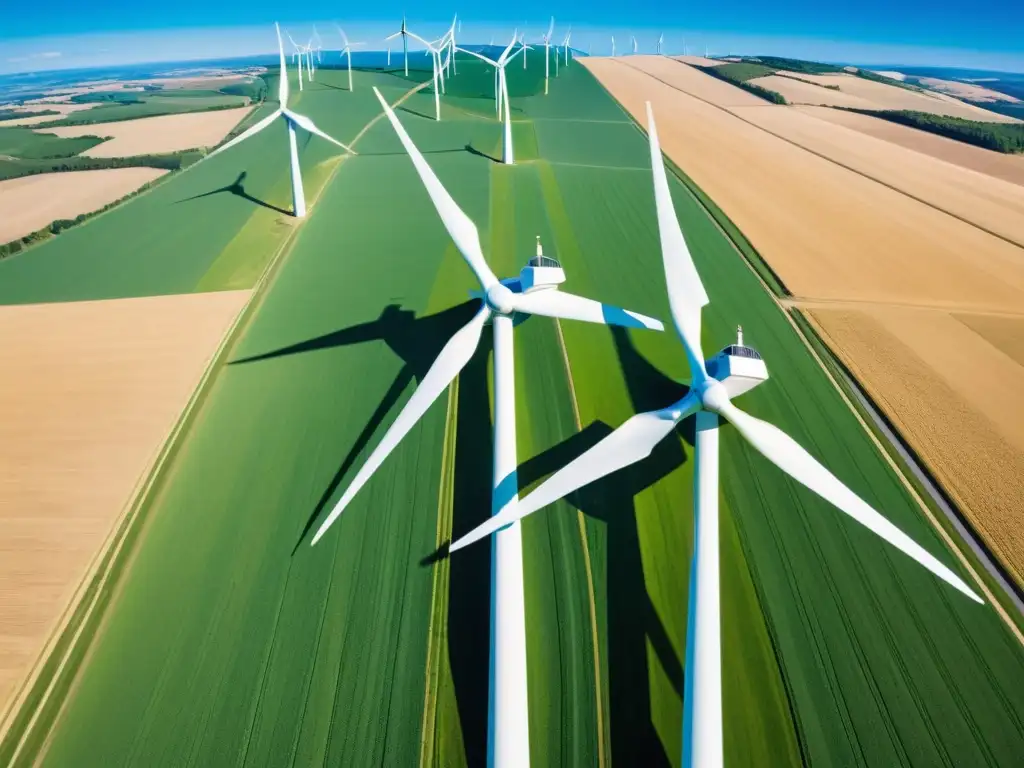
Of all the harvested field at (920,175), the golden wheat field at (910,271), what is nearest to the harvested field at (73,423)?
the golden wheat field at (910,271)

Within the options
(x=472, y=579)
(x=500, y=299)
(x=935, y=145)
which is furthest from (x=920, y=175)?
(x=472, y=579)

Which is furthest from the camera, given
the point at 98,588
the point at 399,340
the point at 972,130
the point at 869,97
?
the point at 869,97

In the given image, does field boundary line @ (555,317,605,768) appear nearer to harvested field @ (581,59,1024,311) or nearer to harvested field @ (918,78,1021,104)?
harvested field @ (581,59,1024,311)

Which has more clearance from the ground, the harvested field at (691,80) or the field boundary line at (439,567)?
the harvested field at (691,80)

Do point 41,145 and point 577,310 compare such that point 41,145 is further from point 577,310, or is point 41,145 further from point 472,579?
point 472,579

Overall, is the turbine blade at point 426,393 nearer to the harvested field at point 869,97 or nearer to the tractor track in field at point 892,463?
the tractor track in field at point 892,463

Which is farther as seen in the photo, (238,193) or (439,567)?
(238,193)
